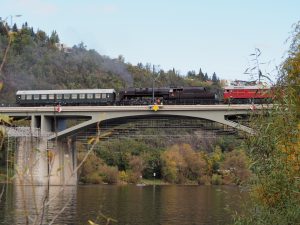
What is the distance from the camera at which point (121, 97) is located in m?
58.6

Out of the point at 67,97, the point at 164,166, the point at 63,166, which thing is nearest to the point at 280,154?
the point at 63,166

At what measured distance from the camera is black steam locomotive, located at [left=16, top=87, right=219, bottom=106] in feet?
185

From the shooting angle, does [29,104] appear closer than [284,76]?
No

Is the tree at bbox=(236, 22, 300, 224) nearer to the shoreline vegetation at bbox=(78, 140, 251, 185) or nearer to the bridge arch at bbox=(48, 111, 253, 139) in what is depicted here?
the bridge arch at bbox=(48, 111, 253, 139)

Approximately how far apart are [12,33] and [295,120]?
10804 millimetres

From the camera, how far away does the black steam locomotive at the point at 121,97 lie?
185 feet

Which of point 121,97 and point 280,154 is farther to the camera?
point 121,97

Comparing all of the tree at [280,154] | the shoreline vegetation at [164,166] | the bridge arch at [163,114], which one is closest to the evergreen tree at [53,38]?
the shoreline vegetation at [164,166]

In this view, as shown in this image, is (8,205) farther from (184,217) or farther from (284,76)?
(284,76)

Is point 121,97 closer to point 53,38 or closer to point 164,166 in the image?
point 164,166

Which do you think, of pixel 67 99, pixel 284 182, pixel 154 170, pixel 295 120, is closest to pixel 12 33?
pixel 284 182

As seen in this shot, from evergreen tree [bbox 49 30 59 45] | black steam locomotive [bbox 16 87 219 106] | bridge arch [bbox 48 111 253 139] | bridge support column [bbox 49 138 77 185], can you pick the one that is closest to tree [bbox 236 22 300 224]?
bridge support column [bbox 49 138 77 185]

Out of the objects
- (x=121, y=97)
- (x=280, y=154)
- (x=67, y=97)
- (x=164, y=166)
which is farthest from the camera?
(x=164, y=166)

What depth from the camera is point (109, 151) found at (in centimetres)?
8675
